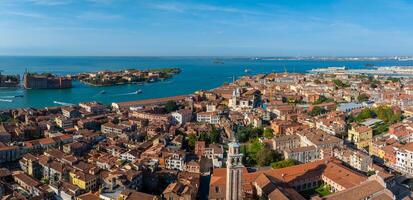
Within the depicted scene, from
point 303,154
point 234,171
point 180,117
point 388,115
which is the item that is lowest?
point 303,154

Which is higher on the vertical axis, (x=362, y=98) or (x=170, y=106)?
(x=362, y=98)

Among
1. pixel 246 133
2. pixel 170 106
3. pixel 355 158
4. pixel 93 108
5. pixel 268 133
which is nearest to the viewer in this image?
pixel 355 158

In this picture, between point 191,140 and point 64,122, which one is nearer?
point 191,140

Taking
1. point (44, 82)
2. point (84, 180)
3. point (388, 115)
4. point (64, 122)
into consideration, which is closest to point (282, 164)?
point (84, 180)

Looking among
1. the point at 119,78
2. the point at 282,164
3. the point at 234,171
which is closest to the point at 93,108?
the point at 282,164

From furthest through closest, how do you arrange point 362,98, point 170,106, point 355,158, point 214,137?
1. point 362,98
2. point 170,106
3. point 214,137
4. point 355,158

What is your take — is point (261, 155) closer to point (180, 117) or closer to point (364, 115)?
point (180, 117)

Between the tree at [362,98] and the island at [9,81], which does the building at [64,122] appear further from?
the island at [9,81]
